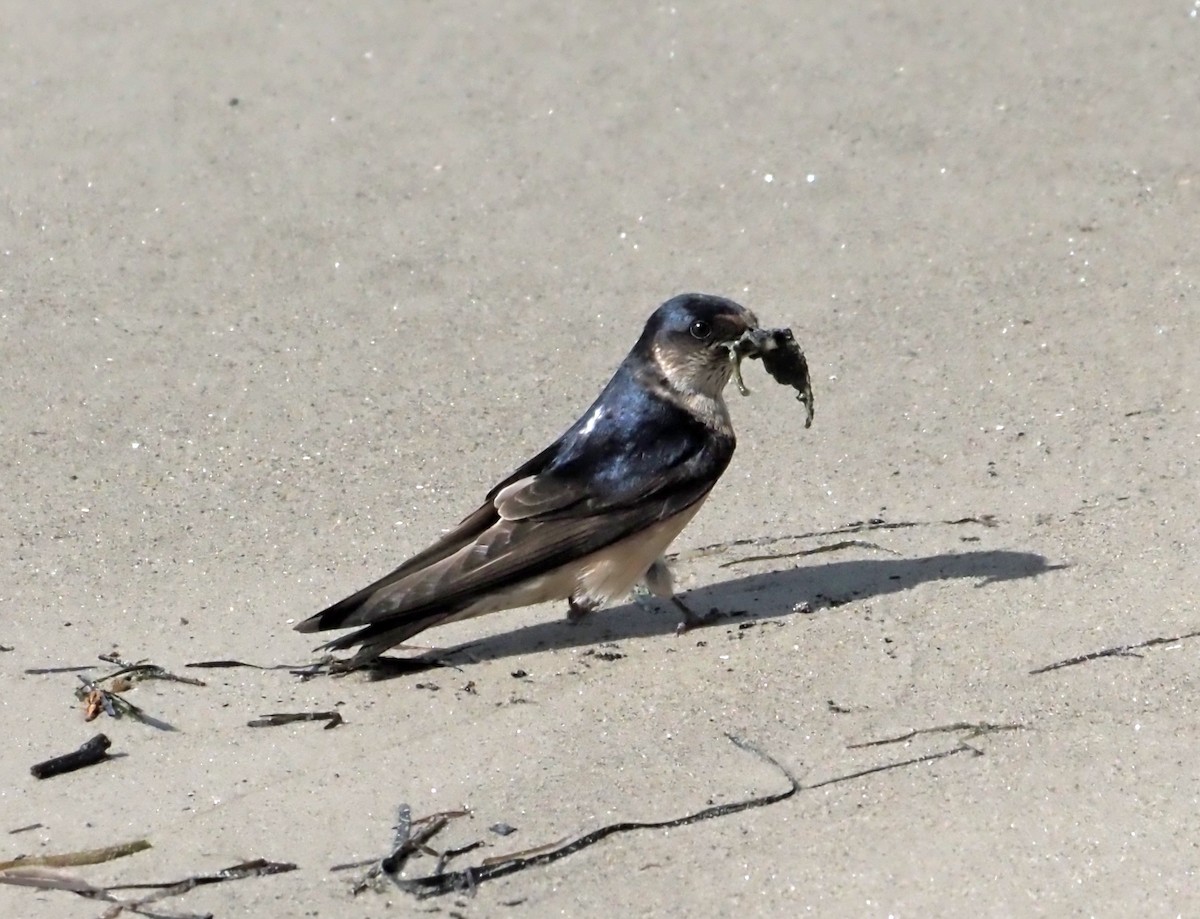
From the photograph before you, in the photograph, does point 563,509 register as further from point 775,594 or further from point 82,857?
point 82,857

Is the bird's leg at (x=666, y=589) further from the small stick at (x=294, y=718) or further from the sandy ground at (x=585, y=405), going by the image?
the small stick at (x=294, y=718)

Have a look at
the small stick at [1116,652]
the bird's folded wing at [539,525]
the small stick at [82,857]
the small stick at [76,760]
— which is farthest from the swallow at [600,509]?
the small stick at [1116,652]

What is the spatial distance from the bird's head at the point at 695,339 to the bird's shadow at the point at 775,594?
22.5 inches

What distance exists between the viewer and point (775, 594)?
5.26 meters

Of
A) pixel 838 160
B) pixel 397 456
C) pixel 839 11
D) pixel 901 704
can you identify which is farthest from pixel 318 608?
pixel 839 11

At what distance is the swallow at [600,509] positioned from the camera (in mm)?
4828

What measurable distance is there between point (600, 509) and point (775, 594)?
586 millimetres

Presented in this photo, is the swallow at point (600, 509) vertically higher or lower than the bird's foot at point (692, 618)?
higher

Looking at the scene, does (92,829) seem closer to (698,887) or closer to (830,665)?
(698,887)

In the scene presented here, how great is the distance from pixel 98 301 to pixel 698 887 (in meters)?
3.86

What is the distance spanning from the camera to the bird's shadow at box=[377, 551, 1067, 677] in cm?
509

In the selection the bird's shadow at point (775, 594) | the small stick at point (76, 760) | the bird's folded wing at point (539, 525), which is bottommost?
the bird's shadow at point (775, 594)

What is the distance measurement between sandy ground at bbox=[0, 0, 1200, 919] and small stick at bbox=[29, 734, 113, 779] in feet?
0.13

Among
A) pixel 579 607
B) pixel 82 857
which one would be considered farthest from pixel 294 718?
pixel 579 607
